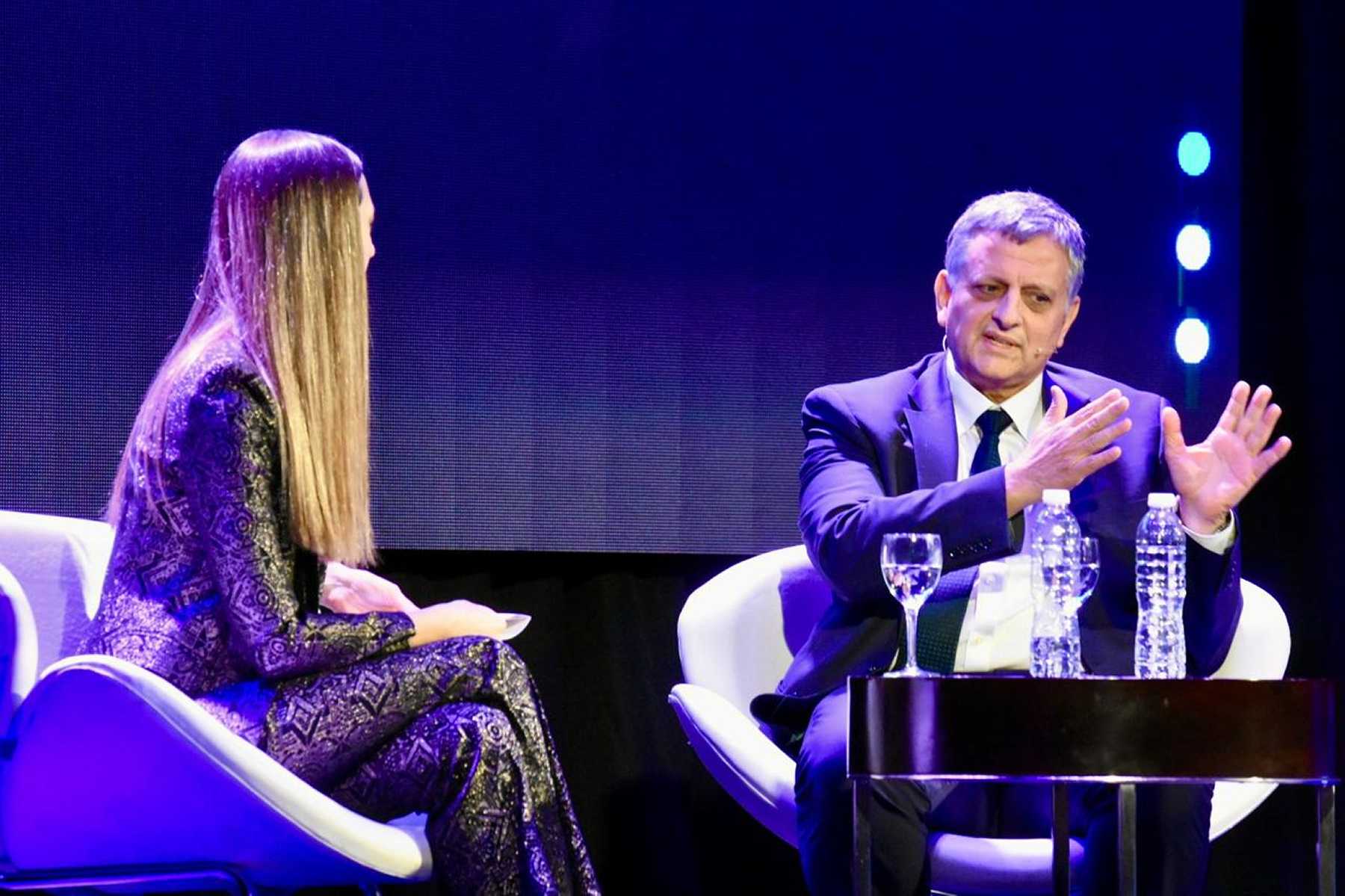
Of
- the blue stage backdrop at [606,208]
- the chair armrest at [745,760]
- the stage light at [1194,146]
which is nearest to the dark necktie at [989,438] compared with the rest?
the chair armrest at [745,760]

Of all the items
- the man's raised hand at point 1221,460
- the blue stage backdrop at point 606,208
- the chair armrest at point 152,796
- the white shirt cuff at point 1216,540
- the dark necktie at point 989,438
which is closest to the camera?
the chair armrest at point 152,796

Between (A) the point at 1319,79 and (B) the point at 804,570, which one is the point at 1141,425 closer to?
(B) the point at 804,570

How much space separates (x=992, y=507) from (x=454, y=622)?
87cm

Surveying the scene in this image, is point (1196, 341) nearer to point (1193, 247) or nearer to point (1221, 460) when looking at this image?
point (1193, 247)

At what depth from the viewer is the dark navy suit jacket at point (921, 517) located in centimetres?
277

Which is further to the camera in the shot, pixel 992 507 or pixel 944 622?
pixel 944 622

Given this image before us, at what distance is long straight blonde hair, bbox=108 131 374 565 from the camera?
2.56m

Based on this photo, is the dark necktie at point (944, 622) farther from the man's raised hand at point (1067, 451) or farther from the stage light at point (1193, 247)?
the stage light at point (1193, 247)

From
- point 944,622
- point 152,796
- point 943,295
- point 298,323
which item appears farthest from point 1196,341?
point 152,796

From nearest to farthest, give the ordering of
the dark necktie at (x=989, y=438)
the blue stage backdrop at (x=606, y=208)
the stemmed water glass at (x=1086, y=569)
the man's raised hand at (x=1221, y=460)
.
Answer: the stemmed water glass at (x=1086, y=569) → the man's raised hand at (x=1221, y=460) → the dark necktie at (x=989, y=438) → the blue stage backdrop at (x=606, y=208)

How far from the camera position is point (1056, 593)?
253 centimetres

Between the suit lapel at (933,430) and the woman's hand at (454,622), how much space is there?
85 cm

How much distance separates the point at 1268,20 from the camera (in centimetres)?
427

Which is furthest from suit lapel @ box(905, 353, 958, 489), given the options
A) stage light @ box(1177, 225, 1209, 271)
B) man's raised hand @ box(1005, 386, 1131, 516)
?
stage light @ box(1177, 225, 1209, 271)
